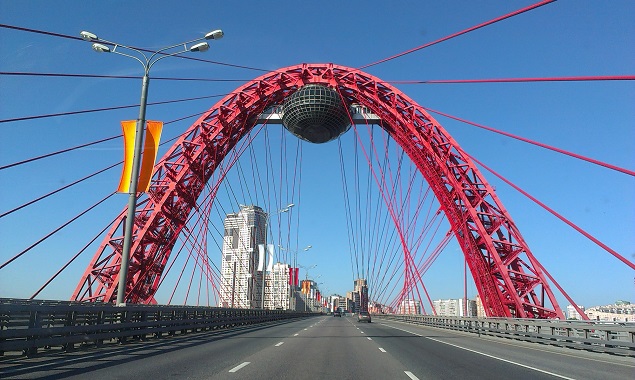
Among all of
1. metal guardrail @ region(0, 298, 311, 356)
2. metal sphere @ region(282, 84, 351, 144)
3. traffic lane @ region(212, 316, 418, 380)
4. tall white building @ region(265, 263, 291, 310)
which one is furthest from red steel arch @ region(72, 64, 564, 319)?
tall white building @ region(265, 263, 291, 310)

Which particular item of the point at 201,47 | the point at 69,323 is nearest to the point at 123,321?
the point at 69,323

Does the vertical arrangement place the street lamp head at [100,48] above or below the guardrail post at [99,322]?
above

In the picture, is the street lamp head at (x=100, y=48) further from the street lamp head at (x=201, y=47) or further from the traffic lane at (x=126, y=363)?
the traffic lane at (x=126, y=363)

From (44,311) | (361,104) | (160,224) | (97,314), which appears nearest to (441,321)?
(361,104)

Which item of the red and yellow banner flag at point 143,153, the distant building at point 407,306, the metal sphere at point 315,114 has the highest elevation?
the metal sphere at point 315,114

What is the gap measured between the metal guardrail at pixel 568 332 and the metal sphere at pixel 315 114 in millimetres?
18613

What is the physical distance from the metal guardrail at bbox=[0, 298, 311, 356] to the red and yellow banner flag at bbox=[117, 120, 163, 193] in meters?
4.70

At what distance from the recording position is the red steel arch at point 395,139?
32.6m

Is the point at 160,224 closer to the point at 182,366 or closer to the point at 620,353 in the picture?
the point at 182,366

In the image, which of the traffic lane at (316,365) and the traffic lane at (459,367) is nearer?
the traffic lane at (316,365)

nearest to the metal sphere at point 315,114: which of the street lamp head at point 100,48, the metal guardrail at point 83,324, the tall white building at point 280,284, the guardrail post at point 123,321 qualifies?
the metal guardrail at point 83,324

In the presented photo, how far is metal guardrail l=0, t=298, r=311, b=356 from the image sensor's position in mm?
11188

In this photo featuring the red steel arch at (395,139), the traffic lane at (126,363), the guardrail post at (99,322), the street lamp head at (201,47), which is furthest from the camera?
the red steel arch at (395,139)

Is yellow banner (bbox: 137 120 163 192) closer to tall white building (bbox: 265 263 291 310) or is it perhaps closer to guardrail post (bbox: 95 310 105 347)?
guardrail post (bbox: 95 310 105 347)
